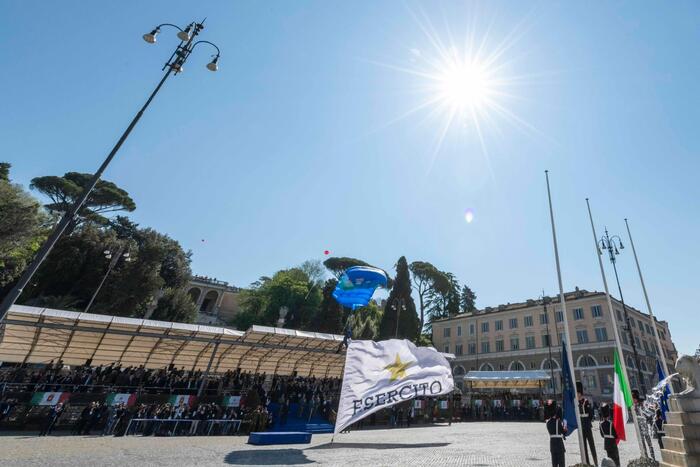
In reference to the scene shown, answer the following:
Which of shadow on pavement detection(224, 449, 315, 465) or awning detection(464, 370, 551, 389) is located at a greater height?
awning detection(464, 370, 551, 389)

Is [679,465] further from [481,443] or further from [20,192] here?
[20,192]

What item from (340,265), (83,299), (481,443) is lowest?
(481,443)

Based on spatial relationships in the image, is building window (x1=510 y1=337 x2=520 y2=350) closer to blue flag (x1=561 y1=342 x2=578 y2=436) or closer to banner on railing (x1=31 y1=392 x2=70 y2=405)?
blue flag (x1=561 y1=342 x2=578 y2=436)

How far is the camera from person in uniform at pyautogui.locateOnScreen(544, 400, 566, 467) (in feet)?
25.0

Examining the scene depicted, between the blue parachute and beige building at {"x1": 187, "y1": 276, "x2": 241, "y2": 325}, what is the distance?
201 ft

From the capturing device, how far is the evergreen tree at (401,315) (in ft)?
176

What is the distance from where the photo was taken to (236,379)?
73.3 ft

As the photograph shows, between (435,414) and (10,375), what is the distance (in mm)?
26847

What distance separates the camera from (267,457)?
10102mm

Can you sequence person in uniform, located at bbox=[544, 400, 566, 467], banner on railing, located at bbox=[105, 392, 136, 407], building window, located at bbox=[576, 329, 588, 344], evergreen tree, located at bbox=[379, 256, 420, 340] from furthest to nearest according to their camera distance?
evergreen tree, located at bbox=[379, 256, 420, 340]
building window, located at bbox=[576, 329, 588, 344]
banner on railing, located at bbox=[105, 392, 136, 407]
person in uniform, located at bbox=[544, 400, 566, 467]

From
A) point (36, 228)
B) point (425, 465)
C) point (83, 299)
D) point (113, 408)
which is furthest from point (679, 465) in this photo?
point (83, 299)

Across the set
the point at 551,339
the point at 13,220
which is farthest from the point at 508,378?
the point at 13,220

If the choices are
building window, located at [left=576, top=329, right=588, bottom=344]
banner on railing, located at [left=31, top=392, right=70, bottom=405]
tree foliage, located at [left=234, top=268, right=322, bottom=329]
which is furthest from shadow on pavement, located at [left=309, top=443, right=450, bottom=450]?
building window, located at [left=576, top=329, right=588, bottom=344]

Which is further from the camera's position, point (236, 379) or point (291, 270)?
point (291, 270)
